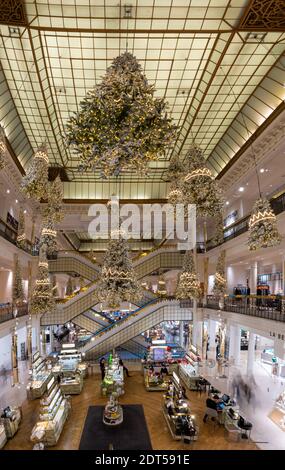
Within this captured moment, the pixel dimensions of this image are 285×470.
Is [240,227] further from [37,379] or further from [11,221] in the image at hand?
[11,221]

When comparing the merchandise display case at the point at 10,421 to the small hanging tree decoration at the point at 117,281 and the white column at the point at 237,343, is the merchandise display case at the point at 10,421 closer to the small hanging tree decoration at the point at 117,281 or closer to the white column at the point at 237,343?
the small hanging tree decoration at the point at 117,281

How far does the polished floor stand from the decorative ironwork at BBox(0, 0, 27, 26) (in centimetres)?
1222

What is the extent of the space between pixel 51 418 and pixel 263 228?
8501 millimetres

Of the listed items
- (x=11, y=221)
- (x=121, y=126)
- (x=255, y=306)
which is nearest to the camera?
(x=121, y=126)

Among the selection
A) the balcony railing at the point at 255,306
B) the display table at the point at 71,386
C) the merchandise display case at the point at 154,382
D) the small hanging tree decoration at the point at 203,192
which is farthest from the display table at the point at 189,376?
the small hanging tree decoration at the point at 203,192

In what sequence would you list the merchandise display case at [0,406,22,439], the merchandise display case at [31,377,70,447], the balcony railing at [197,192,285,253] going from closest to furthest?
the merchandise display case at [31,377,70,447] < the merchandise display case at [0,406,22,439] < the balcony railing at [197,192,285,253]

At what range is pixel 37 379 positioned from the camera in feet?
51.7

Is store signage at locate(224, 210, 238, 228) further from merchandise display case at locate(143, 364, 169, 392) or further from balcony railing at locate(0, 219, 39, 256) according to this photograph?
balcony railing at locate(0, 219, 39, 256)

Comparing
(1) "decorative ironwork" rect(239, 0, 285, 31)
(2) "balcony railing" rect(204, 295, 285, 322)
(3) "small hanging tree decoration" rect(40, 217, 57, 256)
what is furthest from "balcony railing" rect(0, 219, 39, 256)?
(1) "decorative ironwork" rect(239, 0, 285, 31)

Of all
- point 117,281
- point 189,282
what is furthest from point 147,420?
point 117,281

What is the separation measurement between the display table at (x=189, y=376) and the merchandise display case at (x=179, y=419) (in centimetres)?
308

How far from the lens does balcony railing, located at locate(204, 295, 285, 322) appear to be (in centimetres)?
1319

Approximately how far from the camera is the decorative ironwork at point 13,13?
367 inches
